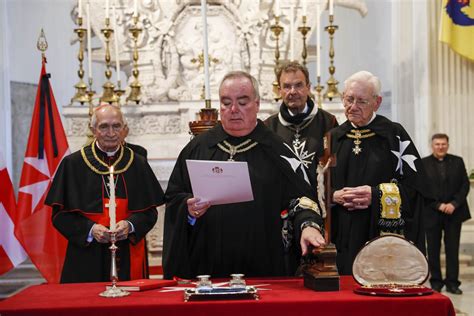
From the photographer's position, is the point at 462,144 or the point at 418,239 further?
the point at 462,144

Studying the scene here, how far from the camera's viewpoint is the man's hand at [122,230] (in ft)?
16.6

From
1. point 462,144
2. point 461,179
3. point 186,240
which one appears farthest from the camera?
point 462,144

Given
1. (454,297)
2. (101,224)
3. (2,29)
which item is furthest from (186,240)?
(2,29)

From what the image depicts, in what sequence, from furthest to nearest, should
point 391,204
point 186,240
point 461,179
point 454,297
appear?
point 461,179
point 454,297
point 391,204
point 186,240

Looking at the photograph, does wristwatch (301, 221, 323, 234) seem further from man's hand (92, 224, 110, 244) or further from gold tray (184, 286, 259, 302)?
man's hand (92, 224, 110, 244)

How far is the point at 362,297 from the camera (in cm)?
350

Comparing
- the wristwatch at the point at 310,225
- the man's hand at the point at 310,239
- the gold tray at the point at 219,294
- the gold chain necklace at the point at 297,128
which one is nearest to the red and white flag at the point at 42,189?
the gold chain necklace at the point at 297,128

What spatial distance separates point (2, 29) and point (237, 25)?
324cm

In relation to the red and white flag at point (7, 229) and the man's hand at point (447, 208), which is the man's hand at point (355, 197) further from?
the man's hand at point (447, 208)

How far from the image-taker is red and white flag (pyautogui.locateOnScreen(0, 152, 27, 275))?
7770 mm

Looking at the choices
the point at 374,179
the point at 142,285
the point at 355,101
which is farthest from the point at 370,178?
the point at 142,285

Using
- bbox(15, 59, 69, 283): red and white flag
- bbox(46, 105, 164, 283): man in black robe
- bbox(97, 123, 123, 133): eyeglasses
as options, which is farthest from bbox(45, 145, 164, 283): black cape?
bbox(15, 59, 69, 283): red and white flag

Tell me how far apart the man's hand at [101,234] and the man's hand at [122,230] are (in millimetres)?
60

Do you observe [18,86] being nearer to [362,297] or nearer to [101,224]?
[101,224]
